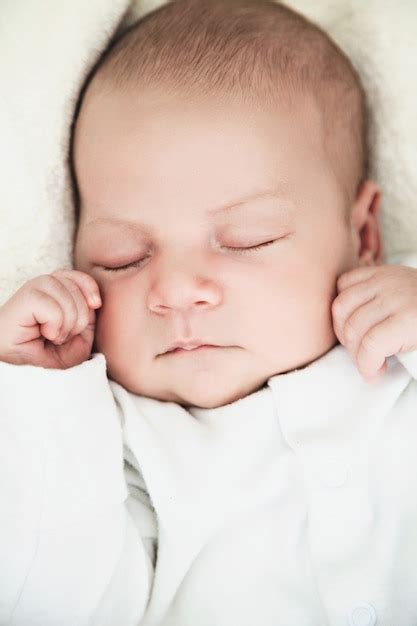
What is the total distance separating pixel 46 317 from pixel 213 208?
0.36 metres

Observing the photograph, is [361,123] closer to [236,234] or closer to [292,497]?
[236,234]

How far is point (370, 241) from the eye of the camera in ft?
5.47

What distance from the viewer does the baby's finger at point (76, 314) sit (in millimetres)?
1434

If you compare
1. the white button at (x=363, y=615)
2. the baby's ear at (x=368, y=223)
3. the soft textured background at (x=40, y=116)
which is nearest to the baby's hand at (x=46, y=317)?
the soft textured background at (x=40, y=116)

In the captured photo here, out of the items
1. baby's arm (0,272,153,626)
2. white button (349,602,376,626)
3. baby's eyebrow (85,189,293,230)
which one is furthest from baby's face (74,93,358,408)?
white button (349,602,376,626)

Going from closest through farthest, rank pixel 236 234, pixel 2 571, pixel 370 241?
pixel 2 571, pixel 236 234, pixel 370 241

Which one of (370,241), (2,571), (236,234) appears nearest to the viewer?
(2,571)

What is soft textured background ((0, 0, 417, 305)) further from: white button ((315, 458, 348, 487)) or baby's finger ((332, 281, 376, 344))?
white button ((315, 458, 348, 487))

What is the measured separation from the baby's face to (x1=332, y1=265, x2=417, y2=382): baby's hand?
0.14ft

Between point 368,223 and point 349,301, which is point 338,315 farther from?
point 368,223

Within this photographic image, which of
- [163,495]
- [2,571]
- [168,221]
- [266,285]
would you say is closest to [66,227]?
[168,221]

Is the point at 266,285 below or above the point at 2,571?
above

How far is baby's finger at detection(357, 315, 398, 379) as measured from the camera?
137cm

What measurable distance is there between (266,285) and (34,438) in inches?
19.4
